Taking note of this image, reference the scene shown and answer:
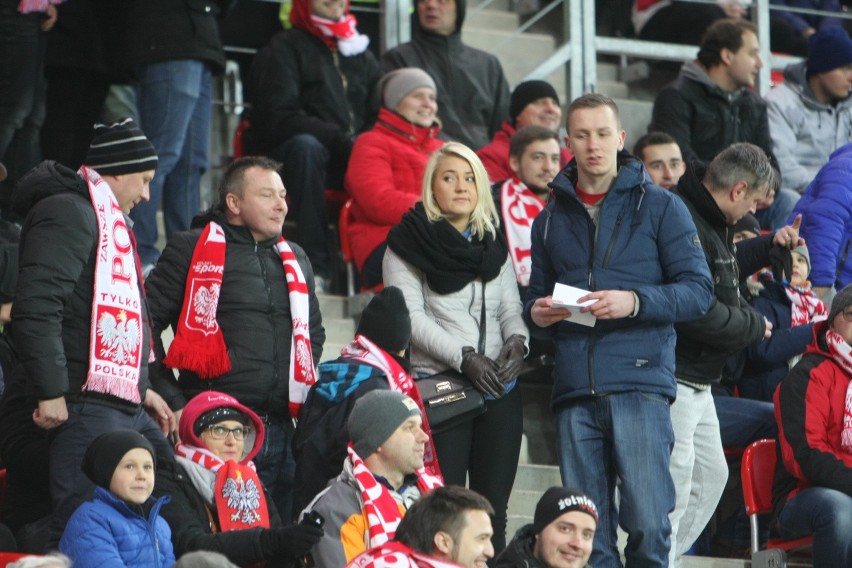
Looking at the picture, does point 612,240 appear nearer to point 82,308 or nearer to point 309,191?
point 82,308

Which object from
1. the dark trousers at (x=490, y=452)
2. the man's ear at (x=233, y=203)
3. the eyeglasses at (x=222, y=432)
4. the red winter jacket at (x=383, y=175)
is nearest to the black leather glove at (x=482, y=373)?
the dark trousers at (x=490, y=452)

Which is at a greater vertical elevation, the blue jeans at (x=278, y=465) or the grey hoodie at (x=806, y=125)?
the grey hoodie at (x=806, y=125)

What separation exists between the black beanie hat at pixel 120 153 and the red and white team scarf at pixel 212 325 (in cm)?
53

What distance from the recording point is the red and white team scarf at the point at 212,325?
6.52 metres

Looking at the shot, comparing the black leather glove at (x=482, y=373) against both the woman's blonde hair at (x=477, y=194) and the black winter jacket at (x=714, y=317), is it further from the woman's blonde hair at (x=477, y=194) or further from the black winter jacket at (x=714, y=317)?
the black winter jacket at (x=714, y=317)

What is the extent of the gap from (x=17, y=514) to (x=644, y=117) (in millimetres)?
5766

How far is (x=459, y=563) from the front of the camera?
17.1 ft

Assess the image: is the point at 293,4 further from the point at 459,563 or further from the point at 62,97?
the point at 459,563

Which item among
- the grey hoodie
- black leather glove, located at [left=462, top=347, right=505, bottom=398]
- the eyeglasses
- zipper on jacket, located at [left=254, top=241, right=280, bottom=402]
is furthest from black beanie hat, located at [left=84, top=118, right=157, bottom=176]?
the grey hoodie

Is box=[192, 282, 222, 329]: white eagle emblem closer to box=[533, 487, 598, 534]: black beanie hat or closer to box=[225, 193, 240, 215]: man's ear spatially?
box=[225, 193, 240, 215]: man's ear

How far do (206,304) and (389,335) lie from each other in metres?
0.72

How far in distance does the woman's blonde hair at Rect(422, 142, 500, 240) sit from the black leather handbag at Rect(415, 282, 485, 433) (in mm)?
672

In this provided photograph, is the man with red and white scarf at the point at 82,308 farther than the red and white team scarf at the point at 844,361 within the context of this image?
No

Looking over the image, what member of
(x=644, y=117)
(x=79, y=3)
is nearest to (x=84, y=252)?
(x=79, y=3)
